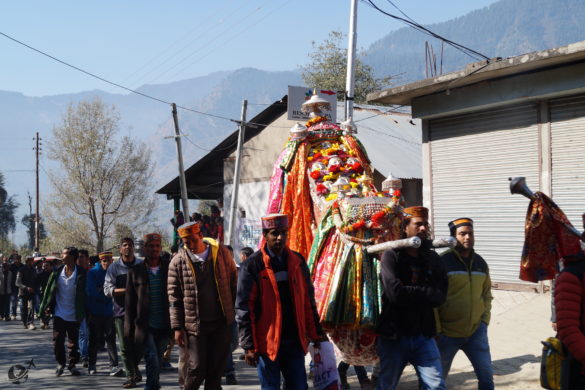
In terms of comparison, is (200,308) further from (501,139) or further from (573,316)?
(501,139)

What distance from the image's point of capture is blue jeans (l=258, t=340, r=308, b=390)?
232 inches

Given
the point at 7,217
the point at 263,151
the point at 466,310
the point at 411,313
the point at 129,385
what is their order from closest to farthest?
the point at 411,313 < the point at 466,310 < the point at 129,385 < the point at 263,151 < the point at 7,217

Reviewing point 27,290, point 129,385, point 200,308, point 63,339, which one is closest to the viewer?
point 200,308

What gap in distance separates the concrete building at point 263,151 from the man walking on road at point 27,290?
6.88 metres

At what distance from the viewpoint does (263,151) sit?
955 inches

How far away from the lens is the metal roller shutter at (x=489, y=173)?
40.2 ft

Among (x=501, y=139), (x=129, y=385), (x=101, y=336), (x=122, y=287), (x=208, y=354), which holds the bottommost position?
(x=129, y=385)

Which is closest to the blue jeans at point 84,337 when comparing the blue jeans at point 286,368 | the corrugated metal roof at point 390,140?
the blue jeans at point 286,368

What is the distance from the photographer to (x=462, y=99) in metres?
13.0

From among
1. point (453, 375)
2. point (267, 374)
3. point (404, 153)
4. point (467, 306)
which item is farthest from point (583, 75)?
point (404, 153)

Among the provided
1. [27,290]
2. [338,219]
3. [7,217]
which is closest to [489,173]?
[338,219]

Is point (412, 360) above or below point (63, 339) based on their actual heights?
above

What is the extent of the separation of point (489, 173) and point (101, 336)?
7282 mm

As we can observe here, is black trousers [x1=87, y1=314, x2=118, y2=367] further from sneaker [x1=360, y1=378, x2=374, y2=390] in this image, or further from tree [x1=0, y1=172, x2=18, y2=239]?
tree [x1=0, y1=172, x2=18, y2=239]
